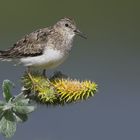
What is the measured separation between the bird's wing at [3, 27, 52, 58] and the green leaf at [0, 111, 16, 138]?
1.69 metres

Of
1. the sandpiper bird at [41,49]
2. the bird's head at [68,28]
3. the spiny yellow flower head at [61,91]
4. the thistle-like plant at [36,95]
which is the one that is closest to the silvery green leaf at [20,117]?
the thistle-like plant at [36,95]

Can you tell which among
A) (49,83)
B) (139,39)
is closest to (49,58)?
(49,83)

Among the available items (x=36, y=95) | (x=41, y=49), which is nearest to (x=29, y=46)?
(x=41, y=49)

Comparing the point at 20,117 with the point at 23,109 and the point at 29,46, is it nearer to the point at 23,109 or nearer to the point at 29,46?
the point at 23,109

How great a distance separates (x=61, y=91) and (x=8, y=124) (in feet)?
1.56

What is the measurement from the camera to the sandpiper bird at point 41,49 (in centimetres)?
427

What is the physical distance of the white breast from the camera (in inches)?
169

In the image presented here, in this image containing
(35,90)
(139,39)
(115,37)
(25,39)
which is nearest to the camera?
(35,90)

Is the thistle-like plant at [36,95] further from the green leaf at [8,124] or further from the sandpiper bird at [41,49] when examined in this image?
the sandpiper bird at [41,49]

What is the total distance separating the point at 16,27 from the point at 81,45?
1.05m

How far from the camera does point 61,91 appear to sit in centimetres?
295

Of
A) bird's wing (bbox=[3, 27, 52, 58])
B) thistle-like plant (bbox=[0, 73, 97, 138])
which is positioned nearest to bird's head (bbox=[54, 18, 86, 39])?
bird's wing (bbox=[3, 27, 52, 58])

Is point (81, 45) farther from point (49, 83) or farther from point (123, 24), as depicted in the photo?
point (49, 83)

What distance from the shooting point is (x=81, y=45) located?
10.3 meters
